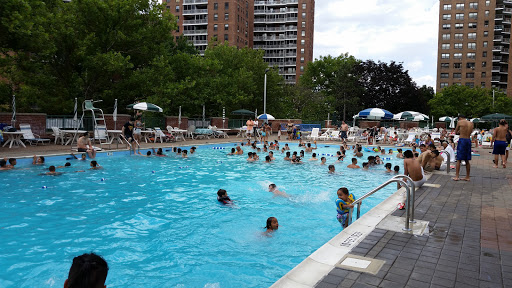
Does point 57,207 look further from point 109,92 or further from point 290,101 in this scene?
point 290,101

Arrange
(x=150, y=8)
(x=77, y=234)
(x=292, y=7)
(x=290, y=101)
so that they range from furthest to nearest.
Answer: (x=292, y=7), (x=290, y=101), (x=150, y=8), (x=77, y=234)

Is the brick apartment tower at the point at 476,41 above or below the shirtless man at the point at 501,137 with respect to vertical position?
above

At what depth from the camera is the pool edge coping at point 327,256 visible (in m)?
3.67

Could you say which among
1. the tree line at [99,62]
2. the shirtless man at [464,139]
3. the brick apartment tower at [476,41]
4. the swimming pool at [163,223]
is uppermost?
the brick apartment tower at [476,41]

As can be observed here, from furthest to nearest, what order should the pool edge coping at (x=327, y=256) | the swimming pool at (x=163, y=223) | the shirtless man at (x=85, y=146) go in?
the shirtless man at (x=85, y=146) < the swimming pool at (x=163, y=223) < the pool edge coping at (x=327, y=256)

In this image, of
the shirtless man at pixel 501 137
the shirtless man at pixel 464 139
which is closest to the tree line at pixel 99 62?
the shirtless man at pixel 464 139

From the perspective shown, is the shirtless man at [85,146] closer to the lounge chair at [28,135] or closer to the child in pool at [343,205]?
the lounge chair at [28,135]

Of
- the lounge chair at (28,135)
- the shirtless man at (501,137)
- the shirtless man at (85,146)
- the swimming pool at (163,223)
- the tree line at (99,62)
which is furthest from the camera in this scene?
the tree line at (99,62)

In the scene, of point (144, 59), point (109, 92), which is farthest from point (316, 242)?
point (144, 59)

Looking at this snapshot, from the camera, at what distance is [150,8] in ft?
87.0

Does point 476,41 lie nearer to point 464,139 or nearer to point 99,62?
point 464,139

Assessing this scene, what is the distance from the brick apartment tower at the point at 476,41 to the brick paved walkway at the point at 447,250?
313ft

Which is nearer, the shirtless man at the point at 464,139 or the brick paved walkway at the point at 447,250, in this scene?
the brick paved walkway at the point at 447,250

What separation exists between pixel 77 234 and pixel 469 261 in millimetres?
6868
